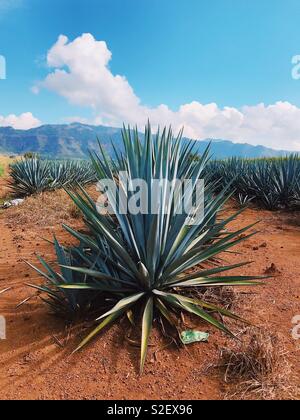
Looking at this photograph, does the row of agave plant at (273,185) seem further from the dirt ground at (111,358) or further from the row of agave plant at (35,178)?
the row of agave plant at (35,178)

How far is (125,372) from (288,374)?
96 cm

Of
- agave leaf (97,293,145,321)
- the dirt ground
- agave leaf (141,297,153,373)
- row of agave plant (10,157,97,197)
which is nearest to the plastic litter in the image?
the dirt ground

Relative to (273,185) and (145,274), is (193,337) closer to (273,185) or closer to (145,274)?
(145,274)

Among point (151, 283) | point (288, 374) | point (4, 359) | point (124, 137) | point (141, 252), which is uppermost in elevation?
point (124, 137)

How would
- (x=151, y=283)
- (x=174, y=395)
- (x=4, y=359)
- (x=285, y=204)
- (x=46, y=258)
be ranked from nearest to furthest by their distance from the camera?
(x=174, y=395) < (x=4, y=359) < (x=151, y=283) < (x=46, y=258) < (x=285, y=204)

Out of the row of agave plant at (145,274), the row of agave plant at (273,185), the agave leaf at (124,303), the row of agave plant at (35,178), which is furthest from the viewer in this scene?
the row of agave plant at (35,178)

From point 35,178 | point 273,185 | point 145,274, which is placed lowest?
point 145,274

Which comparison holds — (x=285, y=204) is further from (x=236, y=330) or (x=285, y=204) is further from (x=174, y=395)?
(x=174, y=395)

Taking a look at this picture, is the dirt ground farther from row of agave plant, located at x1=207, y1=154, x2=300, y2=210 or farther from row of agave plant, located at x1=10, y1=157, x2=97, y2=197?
row of agave plant, located at x1=10, y1=157, x2=97, y2=197

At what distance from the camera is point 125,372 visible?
2.06 m

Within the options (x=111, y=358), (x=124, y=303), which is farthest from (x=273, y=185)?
(x=111, y=358)

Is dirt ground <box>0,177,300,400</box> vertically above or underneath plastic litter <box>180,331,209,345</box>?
underneath

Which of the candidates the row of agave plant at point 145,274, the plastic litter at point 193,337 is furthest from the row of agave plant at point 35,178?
the plastic litter at point 193,337

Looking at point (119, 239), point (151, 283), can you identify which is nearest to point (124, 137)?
point (119, 239)
